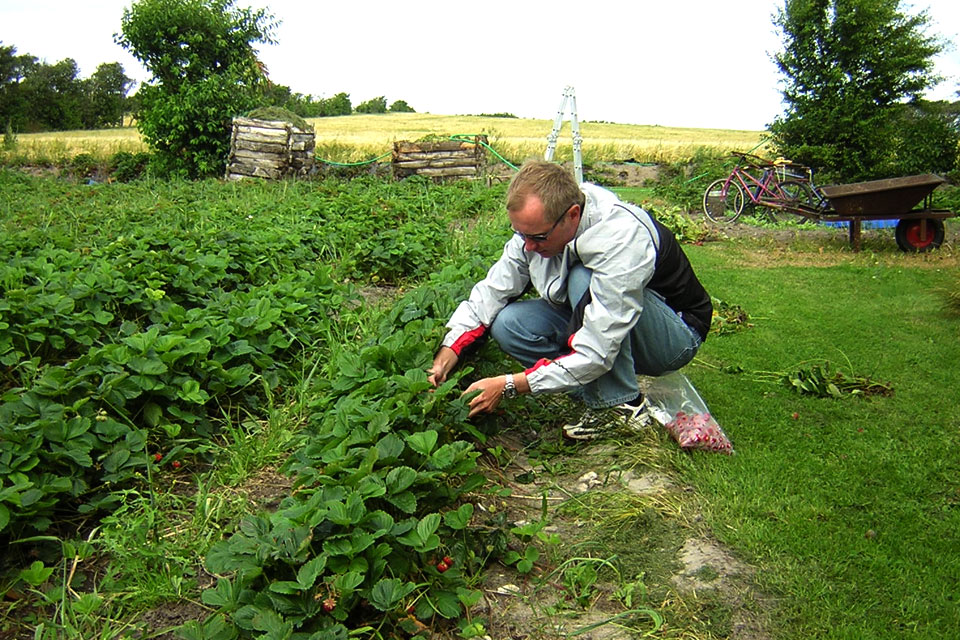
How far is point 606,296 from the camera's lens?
9.47ft

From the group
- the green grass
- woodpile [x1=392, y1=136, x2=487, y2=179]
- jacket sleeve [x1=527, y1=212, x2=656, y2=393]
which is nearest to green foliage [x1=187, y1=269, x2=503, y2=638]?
jacket sleeve [x1=527, y1=212, x2=656, y2=393]

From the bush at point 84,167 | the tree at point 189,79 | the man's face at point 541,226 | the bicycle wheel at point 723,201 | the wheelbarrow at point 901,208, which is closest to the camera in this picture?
the man's face at point 541,226

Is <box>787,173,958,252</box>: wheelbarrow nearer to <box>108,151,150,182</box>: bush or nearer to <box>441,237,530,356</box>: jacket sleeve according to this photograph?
<box>441,237,530,356</box>: jacket sleeve

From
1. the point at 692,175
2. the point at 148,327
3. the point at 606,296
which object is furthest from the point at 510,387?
the point at 692,175

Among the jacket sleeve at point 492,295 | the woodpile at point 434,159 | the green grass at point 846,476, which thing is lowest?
the green grass at point 846,476

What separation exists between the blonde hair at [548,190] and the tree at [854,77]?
12075 millimetres

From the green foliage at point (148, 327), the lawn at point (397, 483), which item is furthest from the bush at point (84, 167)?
the lawn at point (397, 483)

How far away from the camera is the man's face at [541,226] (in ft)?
9.34

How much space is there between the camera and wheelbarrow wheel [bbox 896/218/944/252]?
339 inches

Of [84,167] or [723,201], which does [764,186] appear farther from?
[84,167]

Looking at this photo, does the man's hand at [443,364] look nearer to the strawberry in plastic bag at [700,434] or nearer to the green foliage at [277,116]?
the strawberry in plastic bag at [700,434]

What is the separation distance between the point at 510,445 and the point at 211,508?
127 cm

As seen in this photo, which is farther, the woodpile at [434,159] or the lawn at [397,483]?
the woodpile at [434,159]

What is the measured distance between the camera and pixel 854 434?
3.45m
